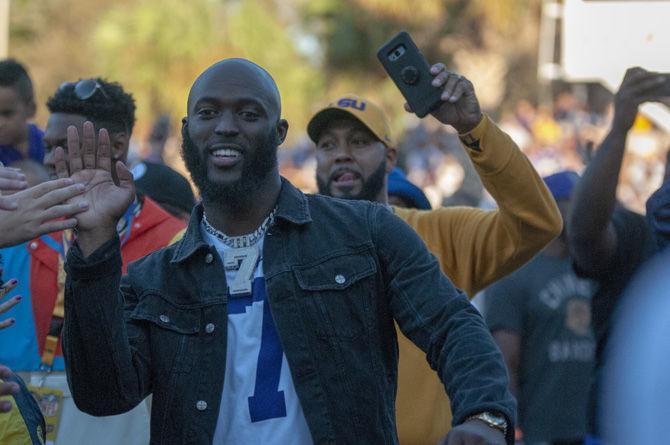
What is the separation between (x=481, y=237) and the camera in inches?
203

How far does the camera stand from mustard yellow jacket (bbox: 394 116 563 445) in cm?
479

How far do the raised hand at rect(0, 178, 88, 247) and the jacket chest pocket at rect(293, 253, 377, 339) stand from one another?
689 mm

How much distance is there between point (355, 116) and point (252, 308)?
2234mm

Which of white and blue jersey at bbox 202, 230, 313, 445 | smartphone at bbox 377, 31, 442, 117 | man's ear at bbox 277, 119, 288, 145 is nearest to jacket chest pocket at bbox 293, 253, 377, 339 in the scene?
white and blue jersey at bbox 202, 230, 313, 445

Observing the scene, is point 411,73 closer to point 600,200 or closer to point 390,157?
point 600,200

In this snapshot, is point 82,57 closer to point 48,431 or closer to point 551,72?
point 551,72

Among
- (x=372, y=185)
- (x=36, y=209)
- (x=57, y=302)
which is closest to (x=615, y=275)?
(x=372, y=185)

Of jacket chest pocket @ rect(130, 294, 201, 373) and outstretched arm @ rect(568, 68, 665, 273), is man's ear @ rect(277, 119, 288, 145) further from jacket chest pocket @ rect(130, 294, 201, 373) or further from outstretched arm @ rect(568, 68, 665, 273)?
outstretched arm @ rect(568, 68, 665, 273)

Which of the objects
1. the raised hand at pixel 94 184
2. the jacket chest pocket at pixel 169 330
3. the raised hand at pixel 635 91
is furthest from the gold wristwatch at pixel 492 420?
the raised hand at pixel 635 91

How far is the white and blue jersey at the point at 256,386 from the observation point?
12.1 ft

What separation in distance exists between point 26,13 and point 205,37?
16.1 metres

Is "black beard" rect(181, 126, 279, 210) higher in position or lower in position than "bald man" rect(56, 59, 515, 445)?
higher

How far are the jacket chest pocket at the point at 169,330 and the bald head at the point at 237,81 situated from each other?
641mm

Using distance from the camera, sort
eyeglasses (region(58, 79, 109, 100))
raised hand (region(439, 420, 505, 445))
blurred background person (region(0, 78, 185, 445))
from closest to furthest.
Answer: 1. raised hand (region(439, 420, 505, 445))
2. blurred background person (region(0, 78, 185, 445))
3. eyeglasses (region(58, 79, 109, 100))
